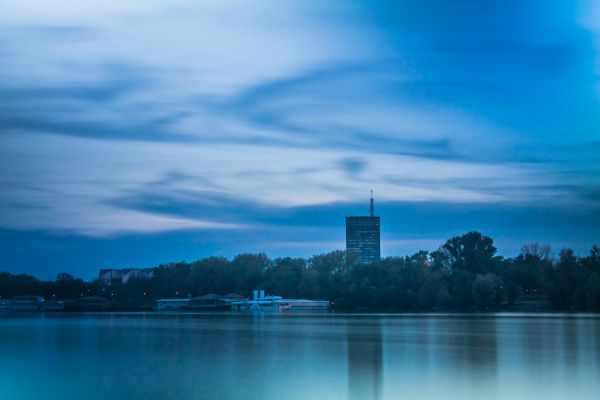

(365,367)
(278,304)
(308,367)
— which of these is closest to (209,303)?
(278,304)

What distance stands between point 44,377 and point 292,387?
1199 centimetres

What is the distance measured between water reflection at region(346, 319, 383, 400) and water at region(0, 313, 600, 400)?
0.06m

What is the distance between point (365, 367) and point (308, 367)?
283cm

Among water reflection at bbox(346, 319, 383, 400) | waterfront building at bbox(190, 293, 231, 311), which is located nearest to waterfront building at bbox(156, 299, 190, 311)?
waterfront building at bbox(190, 293, 231, 311)

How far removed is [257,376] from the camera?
1462 inches

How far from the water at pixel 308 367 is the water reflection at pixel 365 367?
6cm

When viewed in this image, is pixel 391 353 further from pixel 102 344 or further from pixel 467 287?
pixel 467 287

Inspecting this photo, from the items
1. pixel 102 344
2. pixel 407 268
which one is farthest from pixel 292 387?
pixel 407 268

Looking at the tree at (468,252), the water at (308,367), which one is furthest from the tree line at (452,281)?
the water at (308,367)

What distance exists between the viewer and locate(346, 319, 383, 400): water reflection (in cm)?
3206

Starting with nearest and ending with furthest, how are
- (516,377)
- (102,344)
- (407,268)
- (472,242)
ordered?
(516,377) < (102,344) < (407,268) < (472,242)

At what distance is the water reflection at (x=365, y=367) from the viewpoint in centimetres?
3206

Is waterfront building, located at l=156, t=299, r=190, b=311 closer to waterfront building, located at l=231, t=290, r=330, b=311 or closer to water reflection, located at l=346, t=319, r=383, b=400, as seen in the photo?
waterfront building, located at l=231, t=290, r=330, b=311

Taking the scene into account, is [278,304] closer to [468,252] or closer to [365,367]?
[468,252]
